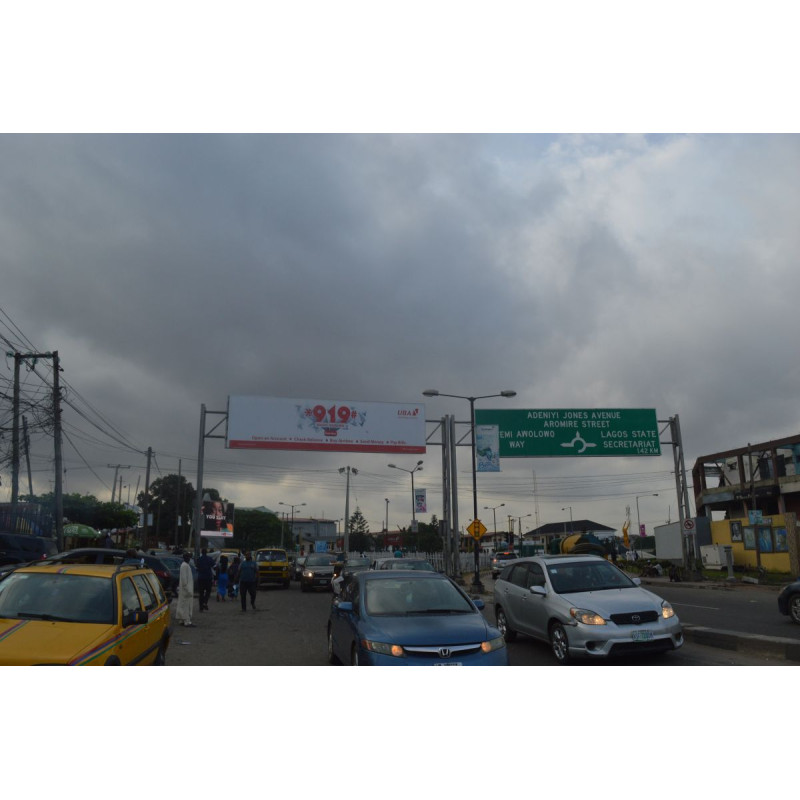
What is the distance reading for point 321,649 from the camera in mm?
11758

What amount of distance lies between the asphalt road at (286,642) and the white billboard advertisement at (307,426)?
8.17 m

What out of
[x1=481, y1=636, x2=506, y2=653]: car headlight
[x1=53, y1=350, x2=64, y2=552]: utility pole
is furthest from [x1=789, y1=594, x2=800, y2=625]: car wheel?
[x1=53, y1=350, x2=64, y2=552]: utility pole

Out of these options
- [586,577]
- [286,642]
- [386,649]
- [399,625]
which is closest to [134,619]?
[386,649]

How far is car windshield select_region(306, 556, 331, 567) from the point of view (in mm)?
29422

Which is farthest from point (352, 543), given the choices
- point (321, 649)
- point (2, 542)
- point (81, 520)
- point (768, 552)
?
point (321, 649)

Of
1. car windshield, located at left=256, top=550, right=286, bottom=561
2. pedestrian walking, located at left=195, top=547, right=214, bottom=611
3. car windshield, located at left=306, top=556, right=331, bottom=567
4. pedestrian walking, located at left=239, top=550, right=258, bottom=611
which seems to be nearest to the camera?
pedestrian walking, located at left=195, top=547, right=214, bottom=611

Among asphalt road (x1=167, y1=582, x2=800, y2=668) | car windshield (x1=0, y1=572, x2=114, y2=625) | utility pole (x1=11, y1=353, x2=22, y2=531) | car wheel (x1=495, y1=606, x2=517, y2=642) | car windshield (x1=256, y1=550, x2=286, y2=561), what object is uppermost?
utility pole (x1=11, y1=353, x2=22, y2=531)

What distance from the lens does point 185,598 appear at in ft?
50.2

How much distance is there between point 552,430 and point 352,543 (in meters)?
96.6

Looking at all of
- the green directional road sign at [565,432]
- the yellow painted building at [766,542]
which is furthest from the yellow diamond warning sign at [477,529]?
the yellow painted building at [766,542]

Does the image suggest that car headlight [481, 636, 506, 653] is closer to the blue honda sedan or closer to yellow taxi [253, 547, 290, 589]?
the blue honda sedan

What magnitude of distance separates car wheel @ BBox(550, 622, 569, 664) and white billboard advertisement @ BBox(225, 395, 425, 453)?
63.3 ft

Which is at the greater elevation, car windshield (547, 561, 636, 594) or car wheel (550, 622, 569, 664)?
car windshield (547, 561, 636, 594)

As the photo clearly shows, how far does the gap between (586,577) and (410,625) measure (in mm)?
4171
